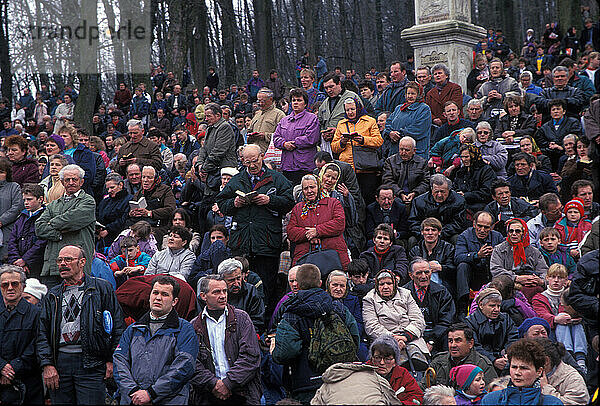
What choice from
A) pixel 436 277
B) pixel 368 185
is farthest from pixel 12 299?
pixel 368 185

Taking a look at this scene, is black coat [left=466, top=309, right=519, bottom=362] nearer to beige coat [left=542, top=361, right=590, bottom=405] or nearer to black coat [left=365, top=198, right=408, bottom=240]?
beige coat [left=542, top=361, right=590, bottom=405]

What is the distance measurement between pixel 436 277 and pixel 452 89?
436 cm

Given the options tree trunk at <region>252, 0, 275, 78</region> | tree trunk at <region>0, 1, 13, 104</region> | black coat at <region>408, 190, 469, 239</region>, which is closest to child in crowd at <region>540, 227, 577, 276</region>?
black coat at <region>408, 190, 469, 239</region>

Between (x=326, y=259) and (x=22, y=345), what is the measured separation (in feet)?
9.86

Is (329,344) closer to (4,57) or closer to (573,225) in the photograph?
(573,225)

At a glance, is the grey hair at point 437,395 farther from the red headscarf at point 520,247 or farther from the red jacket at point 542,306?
the red headscarf at point 520,247

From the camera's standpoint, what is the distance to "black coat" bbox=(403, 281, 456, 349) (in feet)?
23.9

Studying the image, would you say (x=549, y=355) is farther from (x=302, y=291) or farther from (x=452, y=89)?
(x=452, y=89)

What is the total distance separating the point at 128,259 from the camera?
27.4 feet

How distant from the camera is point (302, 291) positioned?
5.95 metres

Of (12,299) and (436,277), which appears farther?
(436,277)

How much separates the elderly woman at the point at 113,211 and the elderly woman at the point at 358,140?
2.89m

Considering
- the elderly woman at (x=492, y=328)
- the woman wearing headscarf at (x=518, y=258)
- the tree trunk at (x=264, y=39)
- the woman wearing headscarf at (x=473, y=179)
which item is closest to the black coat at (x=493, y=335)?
the elderly woman at (x=492, y=328)

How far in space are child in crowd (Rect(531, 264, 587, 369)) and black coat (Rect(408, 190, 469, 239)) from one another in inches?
61.4
